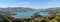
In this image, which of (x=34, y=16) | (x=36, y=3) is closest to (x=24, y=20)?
(x=34, y=16)

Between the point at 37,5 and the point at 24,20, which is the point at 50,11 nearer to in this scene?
the point at 37,5

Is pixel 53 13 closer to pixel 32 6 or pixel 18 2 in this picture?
pixel 32 6

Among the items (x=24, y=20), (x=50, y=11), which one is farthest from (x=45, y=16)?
(x=24, y=20)

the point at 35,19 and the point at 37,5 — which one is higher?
the point at 37,5

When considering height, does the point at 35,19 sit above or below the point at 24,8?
below

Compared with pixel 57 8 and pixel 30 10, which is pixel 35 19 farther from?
pixel 57 8

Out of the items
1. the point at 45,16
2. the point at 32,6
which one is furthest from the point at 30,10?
the point at 45,16

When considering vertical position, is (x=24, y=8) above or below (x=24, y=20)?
above
